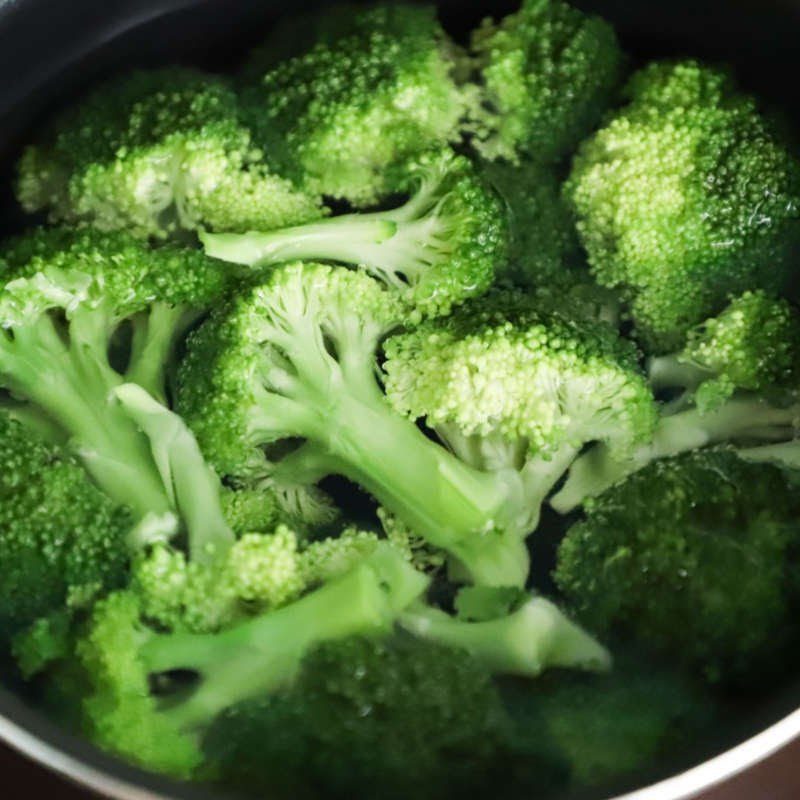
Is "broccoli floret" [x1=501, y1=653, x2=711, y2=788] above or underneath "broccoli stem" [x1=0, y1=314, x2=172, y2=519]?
underneath

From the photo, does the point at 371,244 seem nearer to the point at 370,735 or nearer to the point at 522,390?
the point at 522,390

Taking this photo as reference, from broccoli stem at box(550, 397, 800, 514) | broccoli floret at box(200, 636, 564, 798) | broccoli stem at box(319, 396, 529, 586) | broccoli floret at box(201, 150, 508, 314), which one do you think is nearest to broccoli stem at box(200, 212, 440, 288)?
broccoli floret at box(201, 150, 508, 314)

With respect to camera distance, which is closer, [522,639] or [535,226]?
[522,639]

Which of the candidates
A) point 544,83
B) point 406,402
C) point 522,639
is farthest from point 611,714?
point 544,83

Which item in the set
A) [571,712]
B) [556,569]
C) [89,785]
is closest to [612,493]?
[556,569]

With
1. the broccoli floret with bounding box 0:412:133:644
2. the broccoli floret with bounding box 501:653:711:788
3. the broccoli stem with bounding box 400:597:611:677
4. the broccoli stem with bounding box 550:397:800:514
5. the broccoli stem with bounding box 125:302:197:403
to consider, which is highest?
the broccoli stem with bounding box 125:302:197:403

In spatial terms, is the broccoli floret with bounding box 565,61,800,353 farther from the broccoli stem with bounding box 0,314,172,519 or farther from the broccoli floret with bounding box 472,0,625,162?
the broccoli stem with bounding box 0,314,172,519

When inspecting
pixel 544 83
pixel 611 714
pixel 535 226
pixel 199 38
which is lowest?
pixel 611 714
